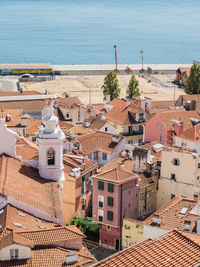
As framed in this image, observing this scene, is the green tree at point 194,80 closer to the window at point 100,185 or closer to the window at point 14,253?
the window at point 100,185

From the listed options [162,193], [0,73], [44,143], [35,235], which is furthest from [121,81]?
[35,235]

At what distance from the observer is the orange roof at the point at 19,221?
94.0 ft

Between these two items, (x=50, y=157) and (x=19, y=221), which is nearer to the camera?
(x=19, y=221)

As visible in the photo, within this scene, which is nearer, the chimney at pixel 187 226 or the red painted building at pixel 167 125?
the chimney at pixel 187 226

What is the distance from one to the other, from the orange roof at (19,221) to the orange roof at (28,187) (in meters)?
0.68

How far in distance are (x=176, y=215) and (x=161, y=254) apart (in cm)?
1685

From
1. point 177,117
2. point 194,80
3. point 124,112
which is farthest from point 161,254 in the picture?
point 194,80

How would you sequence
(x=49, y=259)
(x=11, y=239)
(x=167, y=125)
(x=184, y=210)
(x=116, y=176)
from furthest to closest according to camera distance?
(x=167, y=125) < (x=116, y=176) < (x=184, y=210) < (x=49, y=259) < (x=11, y=239)

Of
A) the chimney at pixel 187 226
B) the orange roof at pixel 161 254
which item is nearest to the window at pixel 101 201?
the chimney at pixel 187 226

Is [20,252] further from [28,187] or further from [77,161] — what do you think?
[77,161]

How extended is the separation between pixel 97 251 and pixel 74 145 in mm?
15570

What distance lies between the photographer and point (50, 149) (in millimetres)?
38406

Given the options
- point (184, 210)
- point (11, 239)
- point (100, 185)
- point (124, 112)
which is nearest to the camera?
point (11, 239)

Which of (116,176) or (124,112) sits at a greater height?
(124,112)
